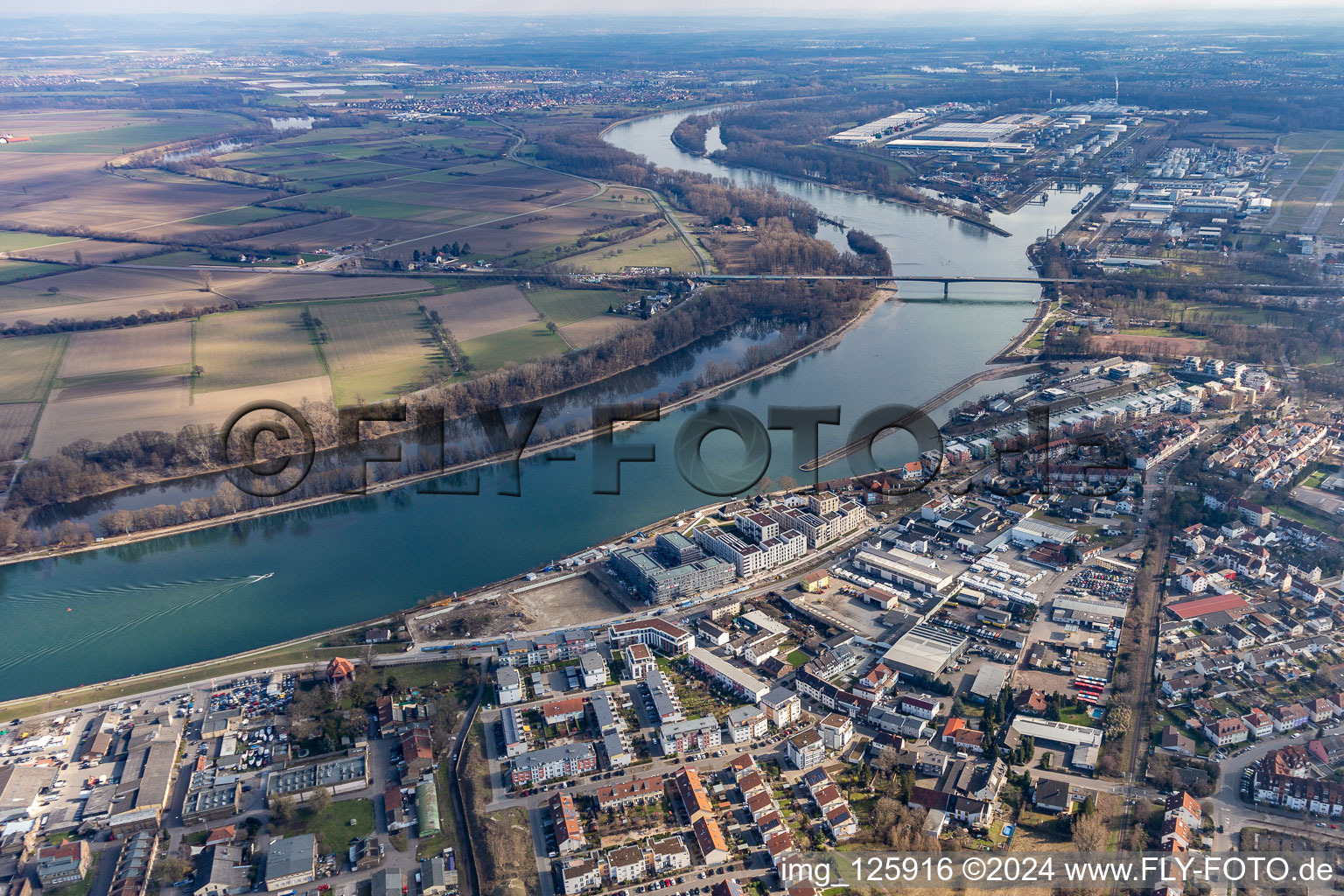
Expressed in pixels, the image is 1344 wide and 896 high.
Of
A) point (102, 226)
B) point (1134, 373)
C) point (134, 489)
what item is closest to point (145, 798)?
point (134, 489)

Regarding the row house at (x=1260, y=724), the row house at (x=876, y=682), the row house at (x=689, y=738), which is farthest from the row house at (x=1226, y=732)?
the row house at (x=689, y=738)

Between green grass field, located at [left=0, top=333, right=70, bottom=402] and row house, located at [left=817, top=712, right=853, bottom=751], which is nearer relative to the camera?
row house, located at [left=817, top=712, right=853, bottom=751]

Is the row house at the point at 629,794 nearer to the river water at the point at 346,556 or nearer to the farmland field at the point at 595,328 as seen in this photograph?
the river water at the point at 346,556

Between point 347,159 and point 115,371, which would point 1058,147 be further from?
point 115,371

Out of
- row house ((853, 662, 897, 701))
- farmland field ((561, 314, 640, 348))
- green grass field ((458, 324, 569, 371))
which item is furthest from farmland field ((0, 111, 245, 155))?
row house ((853, 662, 897, 701))

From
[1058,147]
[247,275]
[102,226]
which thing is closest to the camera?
[247,275]

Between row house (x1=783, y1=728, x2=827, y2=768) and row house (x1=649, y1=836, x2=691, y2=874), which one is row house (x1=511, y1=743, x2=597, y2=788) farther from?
row house (x1=783, y1=728, x2=827, y2=768)

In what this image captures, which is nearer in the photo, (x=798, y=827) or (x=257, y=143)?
(x=798, y=827)

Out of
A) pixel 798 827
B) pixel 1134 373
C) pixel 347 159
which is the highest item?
pixel 347 159
